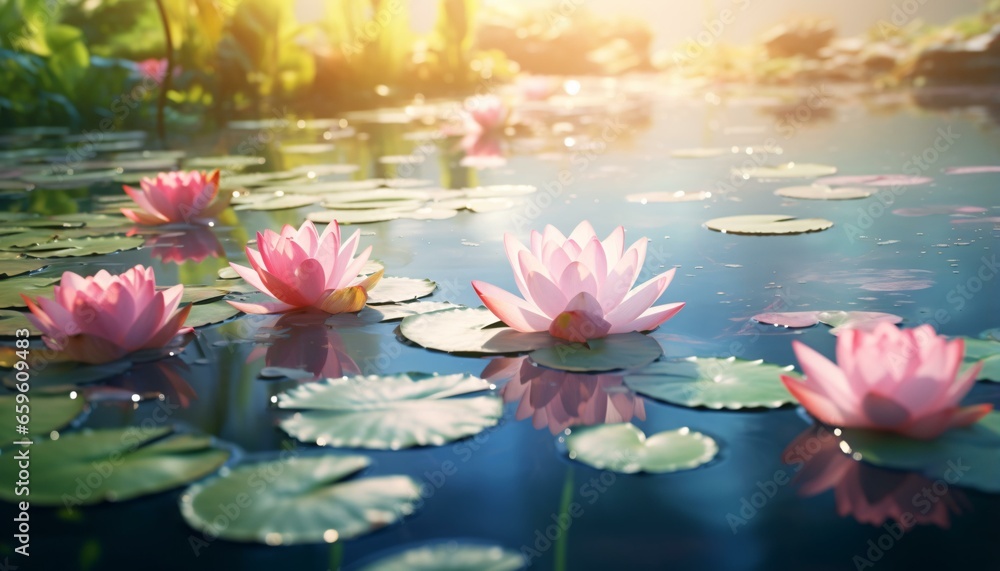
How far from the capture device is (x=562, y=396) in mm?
1129

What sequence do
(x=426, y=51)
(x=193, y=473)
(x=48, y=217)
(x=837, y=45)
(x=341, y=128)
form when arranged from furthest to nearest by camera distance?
1. (x=837, y=45)
2. (x=426, y=51)
3. (x=341, y=128)
4. (x=48, y=217)
5. (x=193, y=473)

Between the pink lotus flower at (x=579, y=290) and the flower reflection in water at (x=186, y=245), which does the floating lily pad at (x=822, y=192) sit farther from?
the flower reflection in water at (x=186, y=245)

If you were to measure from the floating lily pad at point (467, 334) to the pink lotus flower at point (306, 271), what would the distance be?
0.15 meters

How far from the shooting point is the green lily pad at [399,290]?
1.60 meters

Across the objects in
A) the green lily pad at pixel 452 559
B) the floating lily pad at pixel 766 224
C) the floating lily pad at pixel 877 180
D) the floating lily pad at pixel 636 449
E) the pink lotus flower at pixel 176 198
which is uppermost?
the floating lily pad at pixel 877 180

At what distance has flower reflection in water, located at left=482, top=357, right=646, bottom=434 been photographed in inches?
41.6

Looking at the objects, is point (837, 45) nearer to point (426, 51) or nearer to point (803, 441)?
point (426, 51)

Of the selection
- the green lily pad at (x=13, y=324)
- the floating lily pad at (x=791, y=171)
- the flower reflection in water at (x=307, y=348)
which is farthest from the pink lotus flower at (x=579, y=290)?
the floating lily pad at (x=791, y=171)

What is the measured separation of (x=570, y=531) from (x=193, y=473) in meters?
0.40

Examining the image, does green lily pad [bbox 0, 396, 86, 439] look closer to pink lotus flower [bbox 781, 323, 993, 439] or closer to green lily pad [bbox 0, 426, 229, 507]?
Answer: green lily pad [bbox 0, 426, 229, 507]

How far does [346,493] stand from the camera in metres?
0.84

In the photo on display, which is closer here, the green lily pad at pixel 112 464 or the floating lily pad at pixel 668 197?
the green lily pad at pixel 112 464

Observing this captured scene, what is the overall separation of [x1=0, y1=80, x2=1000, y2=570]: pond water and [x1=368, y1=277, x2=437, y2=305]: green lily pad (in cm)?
4

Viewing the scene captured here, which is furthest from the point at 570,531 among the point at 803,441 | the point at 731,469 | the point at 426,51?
the point at 426,51
